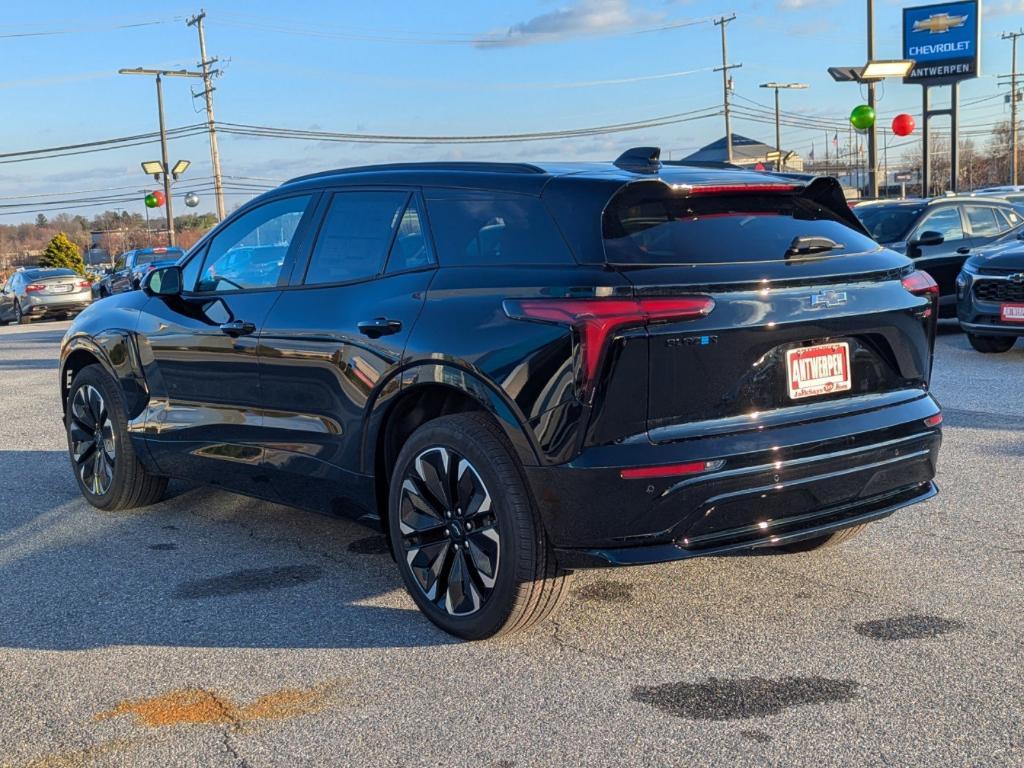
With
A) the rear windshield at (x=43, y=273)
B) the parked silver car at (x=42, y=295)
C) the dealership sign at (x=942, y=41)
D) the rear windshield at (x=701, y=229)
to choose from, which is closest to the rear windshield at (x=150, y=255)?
the rear windshield at (x=43, y=273)

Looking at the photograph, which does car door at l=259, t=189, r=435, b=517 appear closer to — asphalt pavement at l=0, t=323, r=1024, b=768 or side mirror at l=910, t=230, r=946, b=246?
asphalt pavement at l=0, t=323, r=1024, b=768

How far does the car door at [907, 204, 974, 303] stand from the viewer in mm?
13728

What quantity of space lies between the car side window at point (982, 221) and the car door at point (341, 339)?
1155cm

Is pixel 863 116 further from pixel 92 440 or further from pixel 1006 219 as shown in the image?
pixel 92 440

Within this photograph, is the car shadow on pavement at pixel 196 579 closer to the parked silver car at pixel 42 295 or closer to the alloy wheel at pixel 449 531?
the alloy wheel at pixel 449 531

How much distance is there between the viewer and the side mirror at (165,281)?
558 centimetres

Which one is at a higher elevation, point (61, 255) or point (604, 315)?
point (604, 315)

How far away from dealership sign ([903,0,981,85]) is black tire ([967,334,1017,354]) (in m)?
25.9

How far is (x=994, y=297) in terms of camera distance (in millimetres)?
11117

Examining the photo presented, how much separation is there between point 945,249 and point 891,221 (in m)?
0.76

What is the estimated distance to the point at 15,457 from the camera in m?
7.91

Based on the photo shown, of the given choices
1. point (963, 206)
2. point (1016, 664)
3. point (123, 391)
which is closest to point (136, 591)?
point (123, 391)

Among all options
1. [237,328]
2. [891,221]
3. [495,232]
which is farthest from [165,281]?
[891,221]

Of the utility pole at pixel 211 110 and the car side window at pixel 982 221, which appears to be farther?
the utility pole at pixel 211 110
